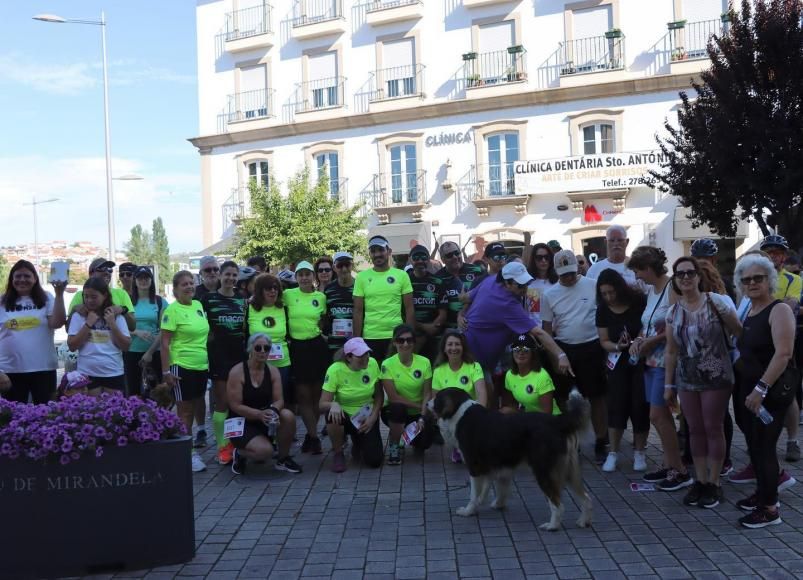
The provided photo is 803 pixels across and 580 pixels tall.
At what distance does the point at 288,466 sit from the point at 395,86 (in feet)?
72.5

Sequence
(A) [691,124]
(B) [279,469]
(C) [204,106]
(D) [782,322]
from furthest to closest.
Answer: (C) [204,106]
(A) [691,124]
(B) [279,469]
(D) [782,322]

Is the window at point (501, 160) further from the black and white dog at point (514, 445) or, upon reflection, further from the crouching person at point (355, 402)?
the black and white dog at point (514, 445)

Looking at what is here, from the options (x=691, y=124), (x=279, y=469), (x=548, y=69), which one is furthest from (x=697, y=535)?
(x=548, y=69)

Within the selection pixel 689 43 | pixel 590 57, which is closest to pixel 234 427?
pixel 590 57

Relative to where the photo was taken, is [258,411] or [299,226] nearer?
[258,411]

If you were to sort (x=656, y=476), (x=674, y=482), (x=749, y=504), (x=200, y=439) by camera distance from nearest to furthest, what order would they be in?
(x=749, y=504) < (x=674, y=482) < (x=656, y=476) < (x=200, y=439)

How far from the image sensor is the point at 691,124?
14102 millimetres

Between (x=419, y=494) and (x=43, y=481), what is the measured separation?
3.03m

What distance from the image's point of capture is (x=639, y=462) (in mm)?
6926

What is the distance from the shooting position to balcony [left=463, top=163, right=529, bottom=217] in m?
25.4

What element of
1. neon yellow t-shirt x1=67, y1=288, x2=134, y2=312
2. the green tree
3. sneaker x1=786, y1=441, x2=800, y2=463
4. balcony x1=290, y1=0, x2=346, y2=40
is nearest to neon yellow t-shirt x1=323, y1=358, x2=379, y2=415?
neon yellow t-shirt x1=67, y1=288, x2=134, y2=312

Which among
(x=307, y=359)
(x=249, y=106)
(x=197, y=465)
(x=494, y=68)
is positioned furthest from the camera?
(x=249, y=106)

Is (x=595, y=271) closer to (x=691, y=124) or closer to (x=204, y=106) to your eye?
(x=691, y=124)

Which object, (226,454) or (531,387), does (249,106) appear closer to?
(226,454)
